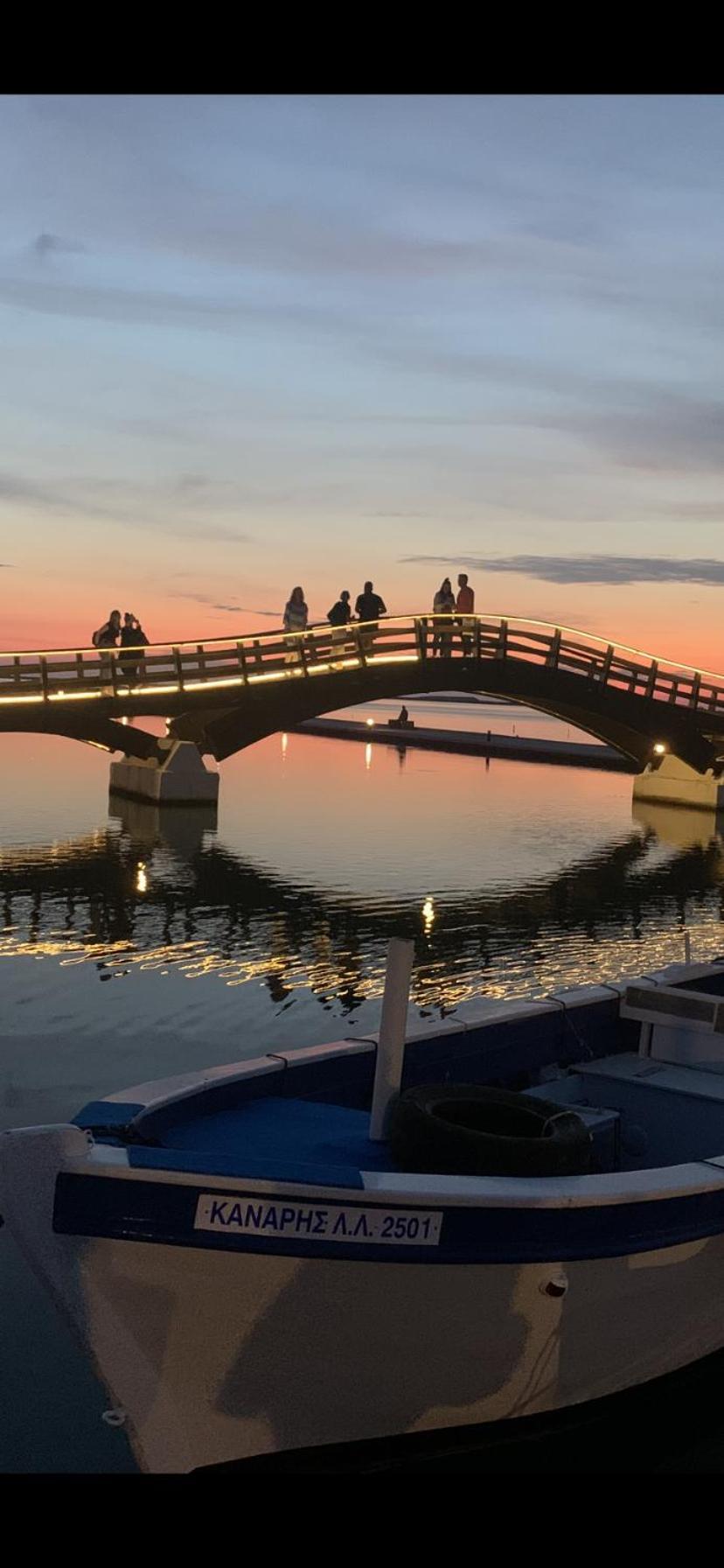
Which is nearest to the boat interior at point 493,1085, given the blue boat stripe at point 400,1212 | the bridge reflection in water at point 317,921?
the blue boat stripe at point 400,1212

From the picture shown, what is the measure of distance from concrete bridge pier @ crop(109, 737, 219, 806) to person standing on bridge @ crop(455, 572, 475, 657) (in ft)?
25.7

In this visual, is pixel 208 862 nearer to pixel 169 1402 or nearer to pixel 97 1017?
pixel 97 1017

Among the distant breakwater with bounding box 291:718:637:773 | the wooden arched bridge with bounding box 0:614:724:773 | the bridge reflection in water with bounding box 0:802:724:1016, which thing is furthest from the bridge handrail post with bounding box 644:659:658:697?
the distant breakwater with bounding box 291:718:637:773

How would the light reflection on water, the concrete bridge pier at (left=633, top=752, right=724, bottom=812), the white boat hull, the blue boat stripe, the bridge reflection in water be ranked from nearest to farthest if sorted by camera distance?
the blue boat stripe
the white boat hull
the light reflection on water
the bridge reflection in water
the concrete bridge pier at (left=633, top=752, right=724, bottom=812)

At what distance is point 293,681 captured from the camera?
127 ft

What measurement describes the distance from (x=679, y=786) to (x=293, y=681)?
56.8ft

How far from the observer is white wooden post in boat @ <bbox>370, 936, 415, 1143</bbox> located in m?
7.93

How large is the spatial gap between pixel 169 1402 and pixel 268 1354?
55 centimetres

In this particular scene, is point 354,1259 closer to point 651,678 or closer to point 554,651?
point 554,651

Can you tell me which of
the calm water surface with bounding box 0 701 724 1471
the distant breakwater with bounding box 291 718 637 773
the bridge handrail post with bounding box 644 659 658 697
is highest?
Result: the bridge handrail post with bounding box 644 659 658 697

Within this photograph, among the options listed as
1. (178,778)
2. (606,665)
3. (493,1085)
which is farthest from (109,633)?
(493,1085)

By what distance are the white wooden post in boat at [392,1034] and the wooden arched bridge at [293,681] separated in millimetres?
28706

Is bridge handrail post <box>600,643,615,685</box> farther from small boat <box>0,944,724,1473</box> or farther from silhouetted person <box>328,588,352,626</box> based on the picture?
small boat <box>0,944,724,1473</box>

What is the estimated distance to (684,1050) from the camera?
37.6ft
